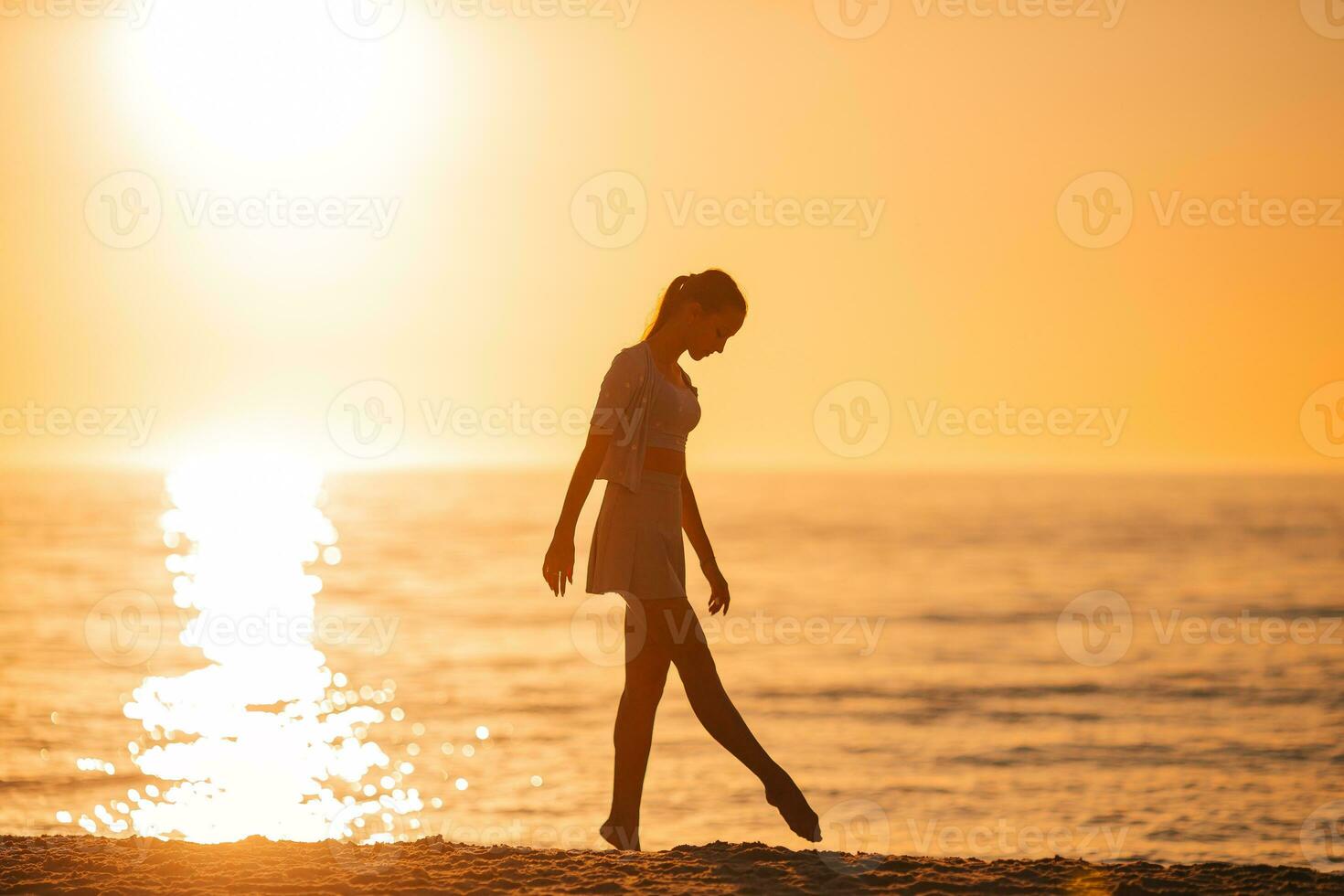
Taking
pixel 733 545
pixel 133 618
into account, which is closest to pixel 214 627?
pixel 133 618

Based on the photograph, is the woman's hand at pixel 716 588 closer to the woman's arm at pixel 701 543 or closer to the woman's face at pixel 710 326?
the woman's arm at pixel 701 543

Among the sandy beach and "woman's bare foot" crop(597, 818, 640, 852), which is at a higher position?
"woman's bare foot" crop(597, 818, 640, 852)

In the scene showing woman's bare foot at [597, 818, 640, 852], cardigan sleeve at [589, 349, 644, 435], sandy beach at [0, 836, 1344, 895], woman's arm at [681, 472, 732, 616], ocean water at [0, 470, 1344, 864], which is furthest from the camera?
ocean water at [0, 470, 1344, 864]

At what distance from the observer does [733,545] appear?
62.9 m

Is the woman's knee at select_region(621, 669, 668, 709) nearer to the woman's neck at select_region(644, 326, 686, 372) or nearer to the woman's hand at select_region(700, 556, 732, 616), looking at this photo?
the woman's hand at select_region(700, 556, 732, 616)

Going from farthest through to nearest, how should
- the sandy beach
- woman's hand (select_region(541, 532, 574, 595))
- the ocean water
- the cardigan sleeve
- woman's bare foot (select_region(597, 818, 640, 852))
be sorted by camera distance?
the ocean water → woman's bare foot (select_region(597, 818, 640, 852)) → the cardigan sleeve → woman's hand (select_region(541, 532, 574, 595)) → the sandy beach

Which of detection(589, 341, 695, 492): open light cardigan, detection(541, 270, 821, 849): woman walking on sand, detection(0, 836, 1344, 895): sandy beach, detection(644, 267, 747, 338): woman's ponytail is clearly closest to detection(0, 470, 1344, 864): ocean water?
detection(541, 270, 821, 849): woman walking on sand

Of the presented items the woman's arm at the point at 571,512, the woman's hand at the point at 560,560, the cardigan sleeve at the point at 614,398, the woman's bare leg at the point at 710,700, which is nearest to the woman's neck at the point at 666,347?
the cardigan sleeve at the point at 614,398

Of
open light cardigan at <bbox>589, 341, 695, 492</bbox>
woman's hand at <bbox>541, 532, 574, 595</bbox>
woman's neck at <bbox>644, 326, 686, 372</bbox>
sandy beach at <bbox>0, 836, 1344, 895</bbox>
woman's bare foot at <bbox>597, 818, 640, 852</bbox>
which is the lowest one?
sandy beach at <bbox>0, 836, 1344, 895</bbox>

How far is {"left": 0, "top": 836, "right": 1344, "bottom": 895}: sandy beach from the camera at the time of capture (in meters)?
4.68

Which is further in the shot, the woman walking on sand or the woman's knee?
the woman's knee

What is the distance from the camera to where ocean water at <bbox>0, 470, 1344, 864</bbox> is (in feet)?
39.8

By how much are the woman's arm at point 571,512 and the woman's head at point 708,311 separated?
0.53 m

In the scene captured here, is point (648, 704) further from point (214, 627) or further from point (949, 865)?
point (214, 627)
